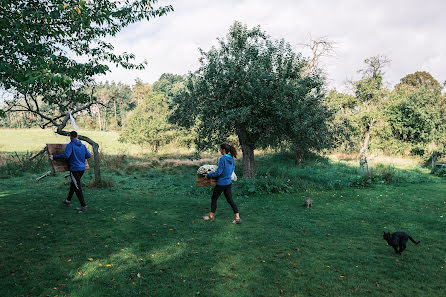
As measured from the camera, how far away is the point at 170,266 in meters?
4.73

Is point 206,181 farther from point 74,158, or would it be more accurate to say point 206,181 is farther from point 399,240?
point 399,240

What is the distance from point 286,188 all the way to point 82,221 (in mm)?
7961

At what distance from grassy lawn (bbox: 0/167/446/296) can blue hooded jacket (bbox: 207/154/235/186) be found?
1166mm

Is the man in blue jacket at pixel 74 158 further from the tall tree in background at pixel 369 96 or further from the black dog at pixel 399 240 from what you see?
the tall tree in background at pixel 369 96

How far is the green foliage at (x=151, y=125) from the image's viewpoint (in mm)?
25641

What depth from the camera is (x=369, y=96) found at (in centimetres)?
2645

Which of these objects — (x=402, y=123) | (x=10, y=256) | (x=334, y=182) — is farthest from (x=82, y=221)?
(x=402, y=123)

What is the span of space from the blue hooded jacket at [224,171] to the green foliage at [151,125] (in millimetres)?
19546

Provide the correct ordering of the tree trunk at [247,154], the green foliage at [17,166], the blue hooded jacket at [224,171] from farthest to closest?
the green foliage at [17,166]
the tree trunk at [247,154]
the blue hooded jacket at [224,171]

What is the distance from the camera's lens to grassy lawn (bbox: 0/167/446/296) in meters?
4.09

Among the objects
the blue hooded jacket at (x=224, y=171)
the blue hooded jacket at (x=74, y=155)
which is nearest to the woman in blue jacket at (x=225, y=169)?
the blue hooded jacket at (x=224, y=171)

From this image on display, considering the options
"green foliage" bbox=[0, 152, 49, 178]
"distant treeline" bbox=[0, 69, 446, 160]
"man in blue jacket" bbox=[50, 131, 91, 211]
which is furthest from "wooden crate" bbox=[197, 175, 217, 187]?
"distant treeline" bbox=[0, 69, 446, 160]

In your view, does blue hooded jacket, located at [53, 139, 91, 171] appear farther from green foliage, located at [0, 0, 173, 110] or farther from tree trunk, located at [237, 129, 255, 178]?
tree trunk, located at [237, 129, 255, 178]

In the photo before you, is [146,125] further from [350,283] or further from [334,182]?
[350,283]
